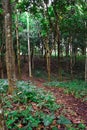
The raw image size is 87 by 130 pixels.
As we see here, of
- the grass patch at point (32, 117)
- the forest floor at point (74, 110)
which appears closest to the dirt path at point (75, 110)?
the forest floor at point (74, 110)

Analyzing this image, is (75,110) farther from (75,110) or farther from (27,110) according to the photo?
(27,110)

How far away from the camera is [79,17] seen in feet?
86.9

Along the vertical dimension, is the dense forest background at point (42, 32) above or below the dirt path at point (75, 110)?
above

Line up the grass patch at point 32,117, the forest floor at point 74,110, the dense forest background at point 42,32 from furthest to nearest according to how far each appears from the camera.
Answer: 1. the dense forest background at point 42,32
2. the forest floor at point 74,110
3. the grass patch at point 32,117

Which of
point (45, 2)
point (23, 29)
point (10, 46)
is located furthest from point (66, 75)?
point (10, 46)

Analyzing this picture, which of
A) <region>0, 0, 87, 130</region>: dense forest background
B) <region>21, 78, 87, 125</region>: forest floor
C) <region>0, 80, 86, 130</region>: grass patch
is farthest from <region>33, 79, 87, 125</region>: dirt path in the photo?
<region>0, 0, 87, 130</region>: dense forest background

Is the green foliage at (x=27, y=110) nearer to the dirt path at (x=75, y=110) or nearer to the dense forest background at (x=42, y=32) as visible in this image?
the dirt path at (x=75, y=110)

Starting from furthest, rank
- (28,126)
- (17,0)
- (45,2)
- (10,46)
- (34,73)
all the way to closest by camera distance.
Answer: (34,73) < (45,2) < (17,0) < (10,46) < (28,126)

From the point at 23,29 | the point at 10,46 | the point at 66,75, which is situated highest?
the point at 23,29

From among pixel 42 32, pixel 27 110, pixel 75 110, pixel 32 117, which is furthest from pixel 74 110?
pixel 42 32

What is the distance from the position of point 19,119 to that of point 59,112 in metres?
1.95

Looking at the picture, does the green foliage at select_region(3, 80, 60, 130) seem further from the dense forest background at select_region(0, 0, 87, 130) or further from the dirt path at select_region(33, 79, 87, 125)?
the dense forest background at select_region(0, 0, 87, 130)

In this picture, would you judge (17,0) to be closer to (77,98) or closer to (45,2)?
(45,2)

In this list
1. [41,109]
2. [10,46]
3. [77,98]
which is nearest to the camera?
[41,109]
